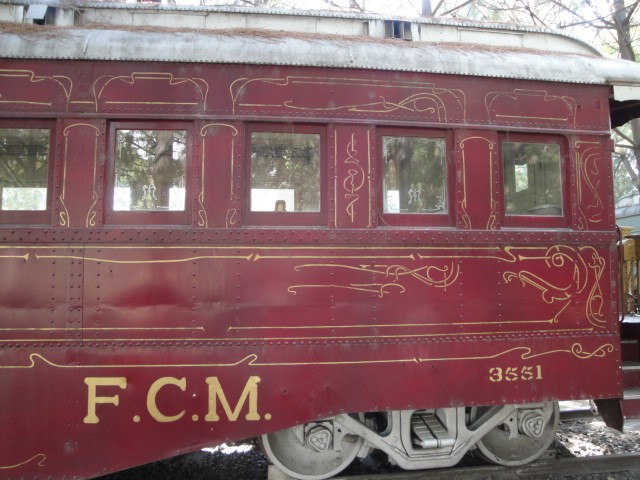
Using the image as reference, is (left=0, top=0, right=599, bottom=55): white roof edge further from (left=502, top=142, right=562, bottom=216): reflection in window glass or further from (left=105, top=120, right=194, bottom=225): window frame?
(left=502, top=142, right=562, bottom=216): reflection in window glass

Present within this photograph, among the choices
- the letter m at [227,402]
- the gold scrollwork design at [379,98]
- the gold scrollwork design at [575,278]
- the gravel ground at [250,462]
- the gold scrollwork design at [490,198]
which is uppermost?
the gold scrollwork design at [379,98]

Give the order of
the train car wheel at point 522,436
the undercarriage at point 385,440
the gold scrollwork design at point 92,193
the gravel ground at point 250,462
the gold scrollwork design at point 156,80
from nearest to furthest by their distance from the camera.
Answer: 1. the gold scrollwork design at point 92,193
2. the gold scrollwork design at point 156,80
3. the undercarriage at point 385,440
4. the train car wheel at point 522,436
5. the gravel ground at point 250,462

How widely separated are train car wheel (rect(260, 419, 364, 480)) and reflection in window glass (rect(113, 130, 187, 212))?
6.26ft

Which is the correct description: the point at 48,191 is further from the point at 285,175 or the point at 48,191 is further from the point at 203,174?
the point at 285,175

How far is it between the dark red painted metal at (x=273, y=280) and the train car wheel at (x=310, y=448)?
333mm

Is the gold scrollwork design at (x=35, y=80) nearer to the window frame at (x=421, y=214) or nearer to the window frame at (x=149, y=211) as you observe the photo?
the window frame at (x=149, y=211)

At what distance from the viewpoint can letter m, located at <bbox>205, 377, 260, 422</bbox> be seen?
3.21 m

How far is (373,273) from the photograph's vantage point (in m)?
3.38

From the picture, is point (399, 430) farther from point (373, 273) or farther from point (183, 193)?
point (183, 193)

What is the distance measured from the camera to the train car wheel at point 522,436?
3775 mm

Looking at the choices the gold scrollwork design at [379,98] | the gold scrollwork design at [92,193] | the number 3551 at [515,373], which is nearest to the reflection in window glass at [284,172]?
the gold scrollwork design at [379,98]

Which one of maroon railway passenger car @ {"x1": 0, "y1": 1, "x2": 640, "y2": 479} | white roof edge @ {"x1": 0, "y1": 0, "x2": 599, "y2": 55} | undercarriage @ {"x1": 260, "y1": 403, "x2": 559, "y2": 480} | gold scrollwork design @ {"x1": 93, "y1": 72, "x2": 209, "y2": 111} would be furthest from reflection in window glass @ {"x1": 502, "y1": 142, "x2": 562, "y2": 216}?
gold scrollwork design @ {"x1": 93, "y1": 72, "x2": 209, "y2": 111}

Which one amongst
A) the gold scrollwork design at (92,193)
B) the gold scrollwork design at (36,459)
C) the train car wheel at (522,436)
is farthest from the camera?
the train car wheel at (522,436)

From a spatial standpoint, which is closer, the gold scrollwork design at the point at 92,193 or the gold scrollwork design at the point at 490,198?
the gold scrollwork design at the point at 92,193
